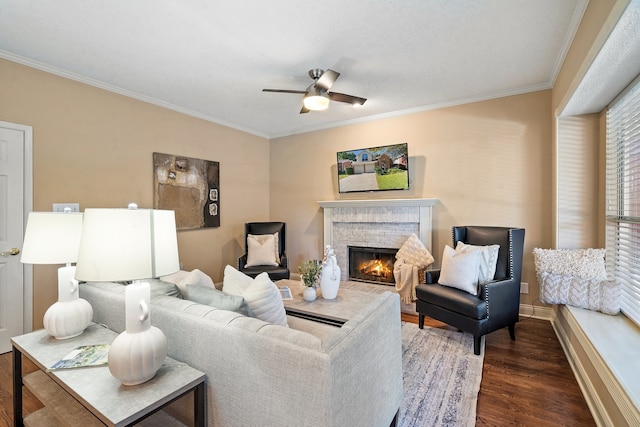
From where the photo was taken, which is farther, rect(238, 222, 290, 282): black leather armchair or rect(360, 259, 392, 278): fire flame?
rect(360, 259, 392, 278): fire flame

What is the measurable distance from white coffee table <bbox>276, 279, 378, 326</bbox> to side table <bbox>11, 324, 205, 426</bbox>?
1.14 m

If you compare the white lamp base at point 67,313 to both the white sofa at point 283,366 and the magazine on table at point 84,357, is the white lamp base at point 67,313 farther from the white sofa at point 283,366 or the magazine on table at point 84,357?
the white sofa at point 283,366

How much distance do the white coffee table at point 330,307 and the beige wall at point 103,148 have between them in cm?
217

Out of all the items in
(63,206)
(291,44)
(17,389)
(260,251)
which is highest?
(291,44)

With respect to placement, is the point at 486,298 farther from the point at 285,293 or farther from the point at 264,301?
the point at 264,301

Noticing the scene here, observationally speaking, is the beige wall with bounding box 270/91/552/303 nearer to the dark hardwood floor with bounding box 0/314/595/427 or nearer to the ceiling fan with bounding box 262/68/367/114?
the dark hardwood floor with bounding box 0/314/595/427

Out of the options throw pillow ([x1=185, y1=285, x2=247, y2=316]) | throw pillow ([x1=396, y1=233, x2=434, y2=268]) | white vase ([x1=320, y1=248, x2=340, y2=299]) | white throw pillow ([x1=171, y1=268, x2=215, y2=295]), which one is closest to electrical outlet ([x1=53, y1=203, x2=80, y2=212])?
white throw pillow ([x1=171, y1=268, x2=215, y2=295])

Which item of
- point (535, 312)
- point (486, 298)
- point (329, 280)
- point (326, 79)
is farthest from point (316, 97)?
point (535, 312)

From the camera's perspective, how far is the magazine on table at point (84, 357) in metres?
1.26

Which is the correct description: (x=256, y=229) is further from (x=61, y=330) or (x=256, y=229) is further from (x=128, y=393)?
(x=128, y=393)

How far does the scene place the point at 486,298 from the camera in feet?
8.17

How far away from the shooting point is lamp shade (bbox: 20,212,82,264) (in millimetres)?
1494

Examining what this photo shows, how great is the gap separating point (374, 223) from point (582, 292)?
2.33 meters

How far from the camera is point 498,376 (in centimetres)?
216
